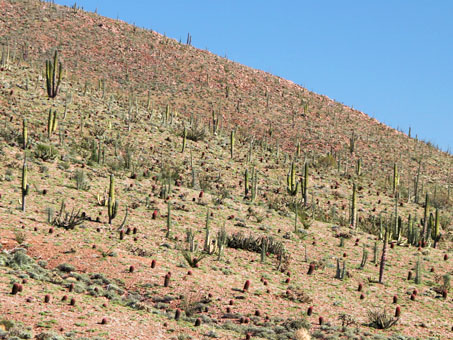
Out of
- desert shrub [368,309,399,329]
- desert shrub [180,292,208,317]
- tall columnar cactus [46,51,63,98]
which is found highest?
tall columnar cactus [46,51,63,98]

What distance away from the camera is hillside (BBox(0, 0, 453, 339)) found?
15.9m

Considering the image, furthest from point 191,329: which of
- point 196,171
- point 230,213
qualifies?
point 196,171

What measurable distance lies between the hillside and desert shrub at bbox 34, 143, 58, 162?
0.42ft

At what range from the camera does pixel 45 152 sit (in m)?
31.2

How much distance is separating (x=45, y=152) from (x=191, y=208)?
10126 millimetres

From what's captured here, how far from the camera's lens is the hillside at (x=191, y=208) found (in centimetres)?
1593

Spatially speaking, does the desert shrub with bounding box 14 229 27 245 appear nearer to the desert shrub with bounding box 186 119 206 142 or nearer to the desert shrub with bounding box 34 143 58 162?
the desert shrub with bounding box 34 143 58 162

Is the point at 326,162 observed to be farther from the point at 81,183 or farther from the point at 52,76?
the point at 81,183

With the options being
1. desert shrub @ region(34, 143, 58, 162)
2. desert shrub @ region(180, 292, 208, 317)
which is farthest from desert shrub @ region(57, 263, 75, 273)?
desert shrub @ region(34, 143, 58, 162)

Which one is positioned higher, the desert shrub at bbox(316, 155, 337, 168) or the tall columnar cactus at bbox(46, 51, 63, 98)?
the tall columnar cactus at bbox(46, 51, 63, 98)

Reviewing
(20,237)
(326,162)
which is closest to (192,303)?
(20,237)

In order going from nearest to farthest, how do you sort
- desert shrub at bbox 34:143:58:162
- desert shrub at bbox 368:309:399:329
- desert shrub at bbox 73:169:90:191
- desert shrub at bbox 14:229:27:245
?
desert shrub at bbox 368:309:399:329 < desert shrub at bbox 14:229:27:245 < desert shrub at bbox 73:169:90:191 < desert shrub at bbox 34:143:58:162

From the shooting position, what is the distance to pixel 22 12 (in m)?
66.5

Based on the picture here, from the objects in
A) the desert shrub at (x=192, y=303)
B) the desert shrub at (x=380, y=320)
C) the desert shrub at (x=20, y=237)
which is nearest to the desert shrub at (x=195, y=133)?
the desert shrub at (x=20, y=237)
